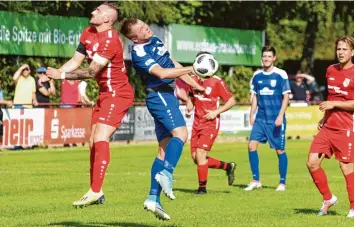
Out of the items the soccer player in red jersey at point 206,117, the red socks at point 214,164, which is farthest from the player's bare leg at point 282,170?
the red socks at point 214,164

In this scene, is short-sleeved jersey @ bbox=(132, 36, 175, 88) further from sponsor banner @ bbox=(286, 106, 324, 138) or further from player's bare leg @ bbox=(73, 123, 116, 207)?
sponsor banner @ bbox=(286, 106, 324, 138)

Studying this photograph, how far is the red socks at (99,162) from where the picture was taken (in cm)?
1288

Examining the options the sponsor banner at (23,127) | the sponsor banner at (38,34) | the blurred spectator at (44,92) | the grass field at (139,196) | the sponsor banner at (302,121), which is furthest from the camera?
the sponsor banner at (302,121)

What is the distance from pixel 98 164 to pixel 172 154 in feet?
2.86

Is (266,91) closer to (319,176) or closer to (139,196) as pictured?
(139,196)

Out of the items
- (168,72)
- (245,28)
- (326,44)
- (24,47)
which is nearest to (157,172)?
(168,72)

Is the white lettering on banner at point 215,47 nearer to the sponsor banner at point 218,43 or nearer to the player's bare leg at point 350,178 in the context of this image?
the sponsor banner at point 218,43

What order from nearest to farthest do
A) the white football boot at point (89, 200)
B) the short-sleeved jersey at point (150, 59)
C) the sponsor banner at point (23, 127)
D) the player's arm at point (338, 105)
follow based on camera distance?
the white football boot at point (89, 200) → the short-sleeved jersey at point (150, 59) → the player's arm at point (338, 105) → the sponsor banner at point (23, 127)

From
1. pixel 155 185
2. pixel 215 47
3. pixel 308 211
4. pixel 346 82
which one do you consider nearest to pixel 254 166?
pixel 308 211

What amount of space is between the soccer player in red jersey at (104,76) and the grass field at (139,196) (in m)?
0.85

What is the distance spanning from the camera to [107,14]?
13078mm

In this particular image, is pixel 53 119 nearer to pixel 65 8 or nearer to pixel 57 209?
pixel 65 8

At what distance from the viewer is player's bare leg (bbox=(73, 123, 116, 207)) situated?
41.7ft

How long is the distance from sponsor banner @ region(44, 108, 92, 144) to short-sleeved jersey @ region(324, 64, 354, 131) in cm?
1476
